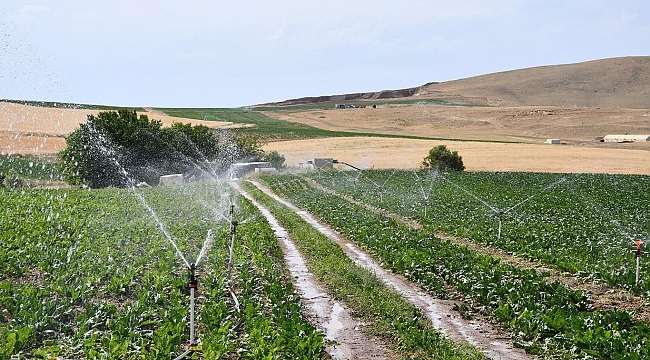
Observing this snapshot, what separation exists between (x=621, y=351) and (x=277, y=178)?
45896mm

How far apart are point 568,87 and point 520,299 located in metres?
153

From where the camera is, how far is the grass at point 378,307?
34.8ft

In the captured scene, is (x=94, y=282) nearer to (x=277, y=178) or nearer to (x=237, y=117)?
(x=277, y=178)

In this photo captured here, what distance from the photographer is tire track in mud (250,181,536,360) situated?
35.9ft

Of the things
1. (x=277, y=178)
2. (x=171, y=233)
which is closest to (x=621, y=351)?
(x=171, y=233)

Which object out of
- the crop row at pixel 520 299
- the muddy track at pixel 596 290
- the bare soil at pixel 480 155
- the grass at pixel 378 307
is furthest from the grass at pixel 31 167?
the muddy track at pixel 596 290

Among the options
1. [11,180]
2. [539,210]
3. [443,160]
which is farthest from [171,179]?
[539,210]

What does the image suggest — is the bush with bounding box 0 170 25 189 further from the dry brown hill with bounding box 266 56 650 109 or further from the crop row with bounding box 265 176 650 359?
the dry brown hill with bounding box 266 56 650 109

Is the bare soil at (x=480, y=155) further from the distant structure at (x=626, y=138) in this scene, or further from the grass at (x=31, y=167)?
the grass at (x=31, y=167)

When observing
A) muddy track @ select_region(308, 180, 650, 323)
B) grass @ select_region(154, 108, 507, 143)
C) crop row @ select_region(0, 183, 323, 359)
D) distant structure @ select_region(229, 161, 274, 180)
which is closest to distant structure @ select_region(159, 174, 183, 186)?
distant structure @ select_region(229, 161, 274, 180)

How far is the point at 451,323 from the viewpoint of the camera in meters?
12.7

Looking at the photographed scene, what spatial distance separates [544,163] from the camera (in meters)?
65.4

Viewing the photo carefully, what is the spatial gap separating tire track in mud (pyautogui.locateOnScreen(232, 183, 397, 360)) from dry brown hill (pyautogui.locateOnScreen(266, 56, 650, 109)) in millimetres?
133348

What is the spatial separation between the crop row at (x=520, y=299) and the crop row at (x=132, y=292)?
3436 millimetres
